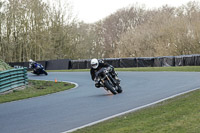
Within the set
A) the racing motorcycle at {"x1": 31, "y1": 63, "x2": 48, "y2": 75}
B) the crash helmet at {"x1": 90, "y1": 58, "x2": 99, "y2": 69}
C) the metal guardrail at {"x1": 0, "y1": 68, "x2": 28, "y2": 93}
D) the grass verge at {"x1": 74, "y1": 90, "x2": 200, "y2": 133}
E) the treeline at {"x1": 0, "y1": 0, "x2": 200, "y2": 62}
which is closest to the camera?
the grass verge at {"x1": 74, "y1": 90, "x2": 200, "y2": 133}

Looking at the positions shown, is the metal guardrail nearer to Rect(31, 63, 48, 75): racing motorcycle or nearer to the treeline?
Rect(31, 63, 48, 75): racing motorcycle

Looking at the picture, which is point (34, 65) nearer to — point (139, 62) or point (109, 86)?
point (139, 62)

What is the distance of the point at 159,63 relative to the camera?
37.3 meters

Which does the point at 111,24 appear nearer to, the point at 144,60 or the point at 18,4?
the point at 18,4

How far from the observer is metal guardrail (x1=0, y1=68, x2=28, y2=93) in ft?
58.8

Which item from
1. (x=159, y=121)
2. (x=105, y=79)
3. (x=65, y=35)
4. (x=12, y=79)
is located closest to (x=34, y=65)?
(x=12, y=79)

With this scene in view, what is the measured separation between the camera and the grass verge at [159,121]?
6.49m

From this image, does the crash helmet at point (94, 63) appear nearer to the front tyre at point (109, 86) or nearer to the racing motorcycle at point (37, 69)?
the front tyre at point (109, 86)

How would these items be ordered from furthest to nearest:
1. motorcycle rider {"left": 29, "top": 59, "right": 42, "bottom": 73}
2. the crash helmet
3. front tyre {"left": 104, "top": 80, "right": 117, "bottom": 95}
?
motorcycle rider {"left": 29, "top": 59, "right": 42, "bottom": 73}, front tyre {"left": 104, "top": 80, "right": 117, "bottom": 95}, the crash helmet

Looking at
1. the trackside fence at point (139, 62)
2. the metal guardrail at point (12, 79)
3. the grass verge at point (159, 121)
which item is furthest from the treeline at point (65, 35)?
the grass verge at point (159, 121)

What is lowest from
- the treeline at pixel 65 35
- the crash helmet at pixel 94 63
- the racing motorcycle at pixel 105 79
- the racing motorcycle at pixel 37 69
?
the racing motorcycle at pixel 37 69

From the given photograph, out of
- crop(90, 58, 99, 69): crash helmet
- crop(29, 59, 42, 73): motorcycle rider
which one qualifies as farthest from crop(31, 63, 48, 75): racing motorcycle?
crop(90, 58, 99, 69): crash helmet

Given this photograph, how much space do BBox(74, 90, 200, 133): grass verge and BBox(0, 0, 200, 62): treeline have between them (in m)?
42.5

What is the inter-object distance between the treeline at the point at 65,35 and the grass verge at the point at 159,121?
42.5 meters
